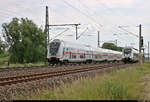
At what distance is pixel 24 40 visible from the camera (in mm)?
45188

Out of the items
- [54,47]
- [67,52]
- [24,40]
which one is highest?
[24,40]

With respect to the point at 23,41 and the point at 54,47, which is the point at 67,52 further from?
the point at 23,41

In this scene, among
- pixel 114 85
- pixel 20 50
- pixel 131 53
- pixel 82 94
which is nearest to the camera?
pixel 82 94

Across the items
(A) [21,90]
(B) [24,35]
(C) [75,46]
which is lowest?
(A) [21,90]

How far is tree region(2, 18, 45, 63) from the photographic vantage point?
45.3 metres

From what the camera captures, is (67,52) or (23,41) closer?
(67,52)

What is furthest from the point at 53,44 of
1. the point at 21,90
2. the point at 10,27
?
the point at 10,27

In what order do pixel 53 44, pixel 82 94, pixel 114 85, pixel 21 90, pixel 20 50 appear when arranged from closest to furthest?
pixel 82 94
pixel 114 85
pixel 21 90
pixel 53 44
pixel 20 50

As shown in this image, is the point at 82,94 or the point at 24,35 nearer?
the point at 82,94

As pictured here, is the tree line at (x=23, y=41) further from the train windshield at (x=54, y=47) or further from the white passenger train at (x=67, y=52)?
the train windshield at (x=54, y=47)

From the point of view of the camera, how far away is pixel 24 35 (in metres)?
46.5

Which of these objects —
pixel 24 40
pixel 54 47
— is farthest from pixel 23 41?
pixel 54 47

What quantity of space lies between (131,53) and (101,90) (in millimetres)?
33574

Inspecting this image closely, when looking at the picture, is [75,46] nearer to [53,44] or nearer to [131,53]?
[53,44]
